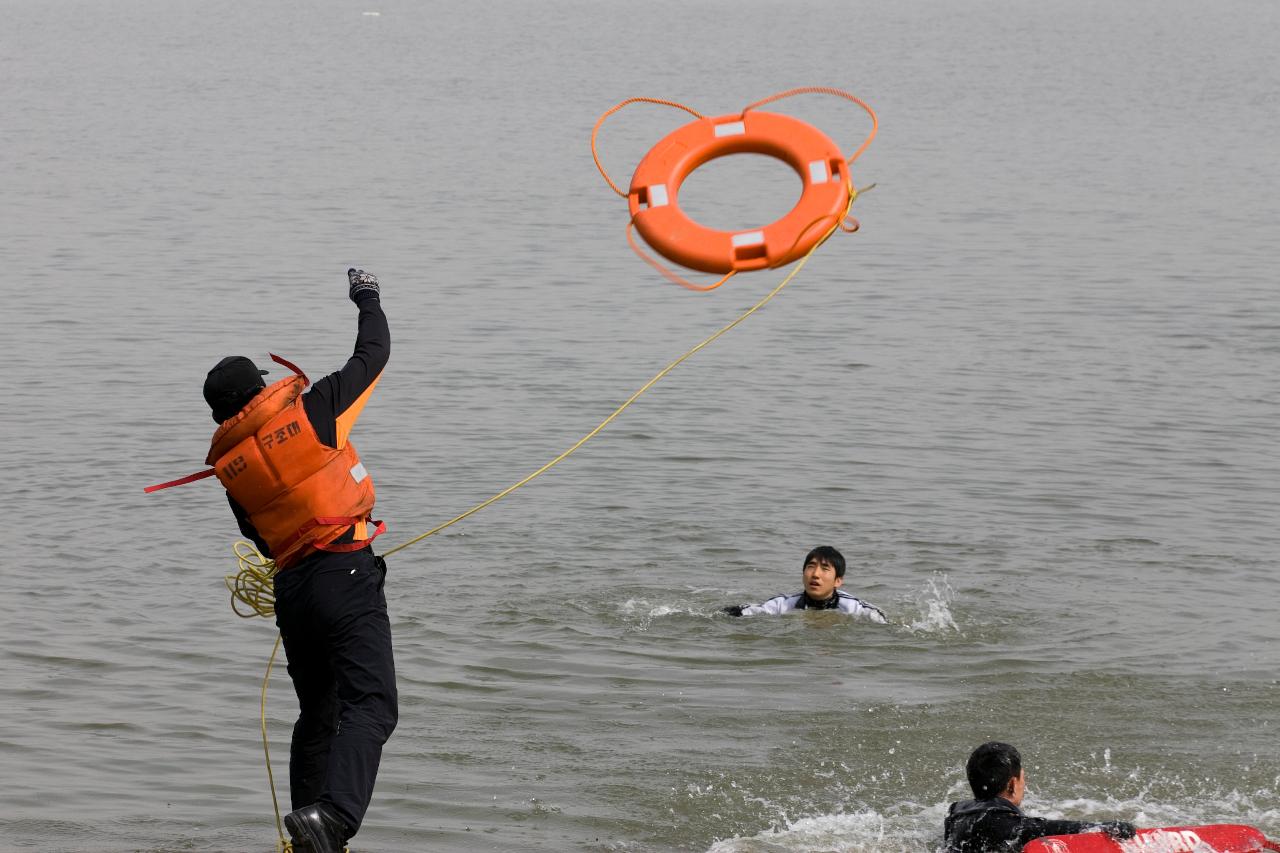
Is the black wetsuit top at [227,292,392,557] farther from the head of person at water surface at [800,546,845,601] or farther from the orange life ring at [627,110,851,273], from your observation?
the head of person at water surface at [800,546,845,601]

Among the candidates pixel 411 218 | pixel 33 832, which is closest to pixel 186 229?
pixel 411 218

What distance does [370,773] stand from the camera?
4656mm

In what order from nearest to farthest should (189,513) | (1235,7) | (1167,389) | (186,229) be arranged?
(189,513)
(1167,389)
(186,229)
(1235,7)

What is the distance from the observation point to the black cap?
475cm

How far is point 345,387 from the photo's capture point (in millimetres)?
4820

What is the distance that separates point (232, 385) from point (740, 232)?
6.73ft

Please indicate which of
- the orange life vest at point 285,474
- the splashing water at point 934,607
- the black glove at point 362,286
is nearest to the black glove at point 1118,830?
the orange life vest at point 285,474

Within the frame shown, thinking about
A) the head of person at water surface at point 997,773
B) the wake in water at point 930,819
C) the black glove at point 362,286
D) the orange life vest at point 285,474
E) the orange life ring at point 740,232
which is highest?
the orange life ring at point 740,232

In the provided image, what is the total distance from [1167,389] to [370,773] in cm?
1022

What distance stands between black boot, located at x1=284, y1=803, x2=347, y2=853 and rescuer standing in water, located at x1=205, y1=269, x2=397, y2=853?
0.48 ft

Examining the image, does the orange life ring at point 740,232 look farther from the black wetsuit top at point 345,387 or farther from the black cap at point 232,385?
the black cap at point 232,385

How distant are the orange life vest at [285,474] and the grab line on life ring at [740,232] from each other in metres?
1.64

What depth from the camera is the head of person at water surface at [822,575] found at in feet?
27.1

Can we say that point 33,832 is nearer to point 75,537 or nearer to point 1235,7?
point 75,537
